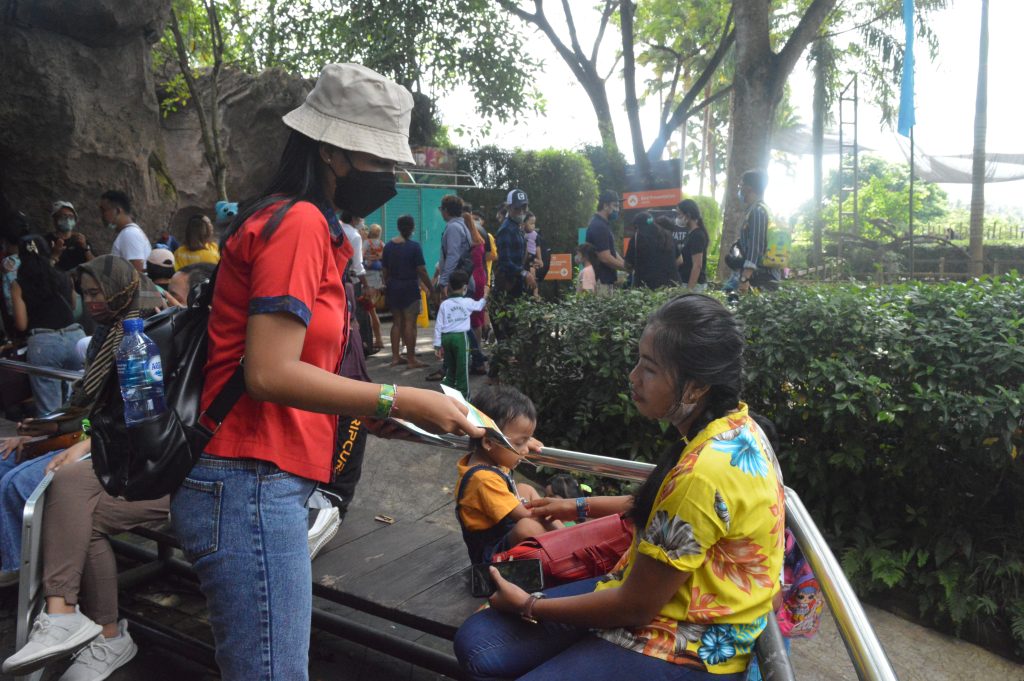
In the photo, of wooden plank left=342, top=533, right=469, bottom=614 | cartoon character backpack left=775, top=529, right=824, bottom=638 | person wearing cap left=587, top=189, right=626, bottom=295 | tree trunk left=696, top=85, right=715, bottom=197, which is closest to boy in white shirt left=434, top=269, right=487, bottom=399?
person wearing cap left=587, top=189, right=626, bottom=295

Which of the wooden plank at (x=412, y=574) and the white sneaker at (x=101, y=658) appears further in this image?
the white sneaker at (x=101, y=658)

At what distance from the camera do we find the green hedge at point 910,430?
12.5 feet

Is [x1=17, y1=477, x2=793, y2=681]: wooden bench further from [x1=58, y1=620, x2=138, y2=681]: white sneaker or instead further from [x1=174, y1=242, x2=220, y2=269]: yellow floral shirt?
[x1=174, y1=242, x2=220, y2=269]: yellow floral shirt

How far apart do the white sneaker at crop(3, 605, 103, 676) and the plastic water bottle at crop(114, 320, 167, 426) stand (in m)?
1.54

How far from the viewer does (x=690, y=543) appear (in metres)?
1.73

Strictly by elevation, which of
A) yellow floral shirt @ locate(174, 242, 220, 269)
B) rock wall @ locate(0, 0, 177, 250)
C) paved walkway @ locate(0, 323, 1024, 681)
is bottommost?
paved walkway @ locate(0, 323, 1024, 681)

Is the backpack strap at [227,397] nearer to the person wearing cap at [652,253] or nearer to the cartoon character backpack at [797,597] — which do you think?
the cartoon character backpack at [797,597]

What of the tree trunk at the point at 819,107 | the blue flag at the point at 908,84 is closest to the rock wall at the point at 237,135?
the blue flag at the point at 908,84

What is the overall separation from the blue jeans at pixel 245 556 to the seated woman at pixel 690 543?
66 centimetres

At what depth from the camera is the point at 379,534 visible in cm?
333

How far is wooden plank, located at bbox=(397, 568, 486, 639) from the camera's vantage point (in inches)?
99.3

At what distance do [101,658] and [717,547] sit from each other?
97.3 inches

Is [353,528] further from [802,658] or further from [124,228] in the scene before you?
[124,228]

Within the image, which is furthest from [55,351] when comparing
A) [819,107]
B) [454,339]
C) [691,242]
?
[819,107]
